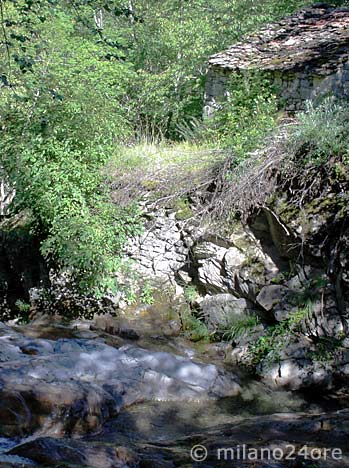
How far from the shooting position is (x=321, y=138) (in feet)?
23.1

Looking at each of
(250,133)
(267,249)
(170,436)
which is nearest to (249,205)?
(267,249)

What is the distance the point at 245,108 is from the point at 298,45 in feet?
7.76

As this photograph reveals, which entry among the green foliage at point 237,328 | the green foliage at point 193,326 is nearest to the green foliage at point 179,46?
the green foliage at point 193,326

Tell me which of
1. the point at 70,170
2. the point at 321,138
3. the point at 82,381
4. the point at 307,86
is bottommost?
the point at 82,381

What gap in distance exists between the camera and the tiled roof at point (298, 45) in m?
10.5

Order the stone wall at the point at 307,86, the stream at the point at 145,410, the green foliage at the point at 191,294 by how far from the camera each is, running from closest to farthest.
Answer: the stream at the point at 145,410
the green foliage at the point at 191,294
the stone wall at the point at 307,86

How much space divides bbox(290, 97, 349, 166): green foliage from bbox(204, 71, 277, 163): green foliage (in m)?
1.22

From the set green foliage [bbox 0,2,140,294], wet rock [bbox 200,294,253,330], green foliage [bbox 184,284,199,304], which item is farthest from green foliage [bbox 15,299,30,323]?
wet rock [bbox 200,294,253,330]

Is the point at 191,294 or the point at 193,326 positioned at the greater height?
the point at 191,294

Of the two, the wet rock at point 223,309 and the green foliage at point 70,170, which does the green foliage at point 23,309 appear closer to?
the green foliage at point 70,170

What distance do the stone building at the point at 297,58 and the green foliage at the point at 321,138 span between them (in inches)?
106

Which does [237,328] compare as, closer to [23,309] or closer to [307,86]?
[23,309]

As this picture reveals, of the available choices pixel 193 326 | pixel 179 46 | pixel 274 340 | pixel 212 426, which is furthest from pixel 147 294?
pixel 179 46

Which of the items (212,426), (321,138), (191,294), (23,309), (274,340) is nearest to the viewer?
(212,426)
